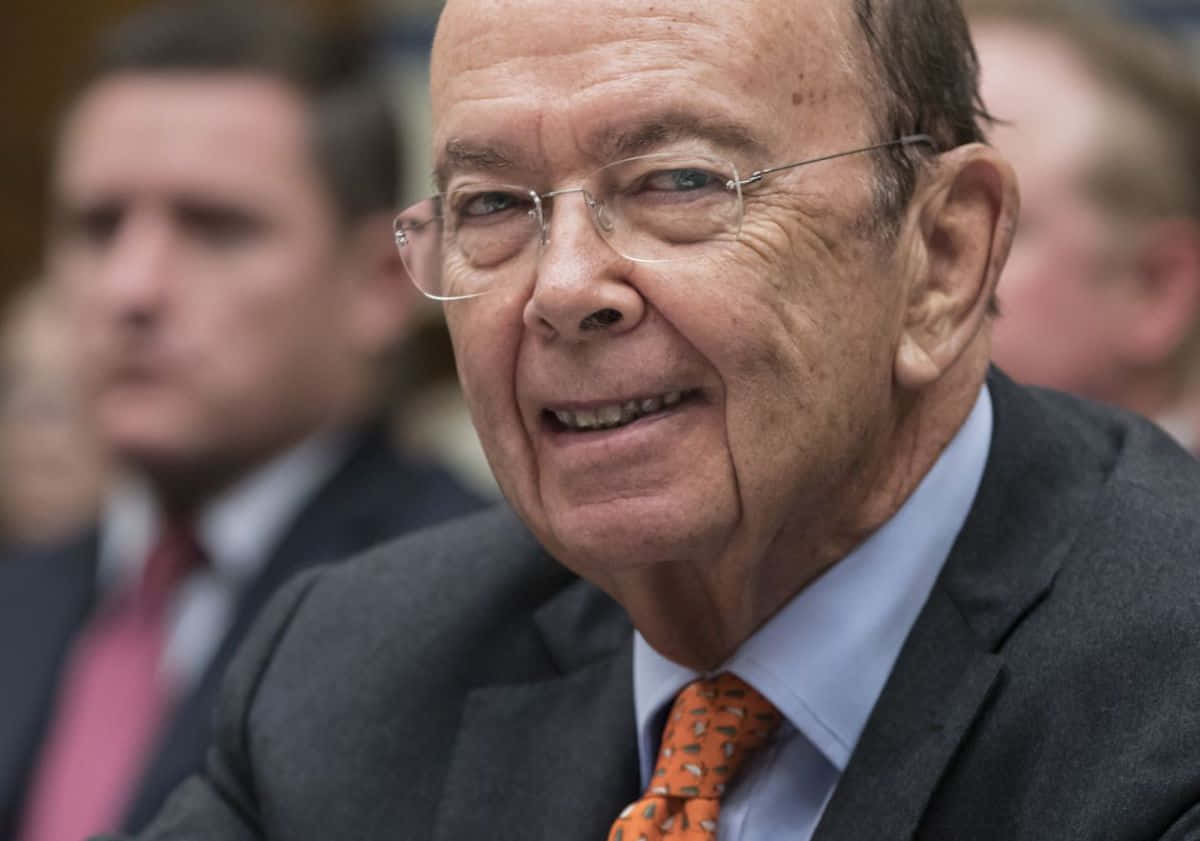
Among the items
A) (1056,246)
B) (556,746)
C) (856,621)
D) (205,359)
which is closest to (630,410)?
(856,621)

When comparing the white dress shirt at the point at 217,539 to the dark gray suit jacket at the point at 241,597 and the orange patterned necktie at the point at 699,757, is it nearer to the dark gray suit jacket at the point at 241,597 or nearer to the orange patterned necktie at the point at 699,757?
the dark gray suit jacket at the point at 241,597

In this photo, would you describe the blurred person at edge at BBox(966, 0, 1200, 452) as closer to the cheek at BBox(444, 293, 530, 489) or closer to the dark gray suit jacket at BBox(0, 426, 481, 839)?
the dark gray suit jacket at BBox(0, 426, 481, 839)

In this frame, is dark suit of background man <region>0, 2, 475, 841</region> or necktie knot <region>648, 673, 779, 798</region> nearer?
necktie knot <region>648, 673, 779, 798</region>

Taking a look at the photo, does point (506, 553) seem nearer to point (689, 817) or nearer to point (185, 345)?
point (689, 817)

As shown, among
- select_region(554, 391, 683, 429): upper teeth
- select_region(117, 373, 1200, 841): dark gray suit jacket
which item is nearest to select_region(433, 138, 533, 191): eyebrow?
select_region(554, 391, 683, 429): upper teeth

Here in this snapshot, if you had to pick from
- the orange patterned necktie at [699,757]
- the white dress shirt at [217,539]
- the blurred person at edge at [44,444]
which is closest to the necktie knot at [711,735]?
the orange patterned necktie at [699,757]

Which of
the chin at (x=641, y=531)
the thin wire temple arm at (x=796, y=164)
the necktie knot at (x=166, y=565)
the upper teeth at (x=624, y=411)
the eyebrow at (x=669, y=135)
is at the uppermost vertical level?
the eyebrow at (x=669, y=135)

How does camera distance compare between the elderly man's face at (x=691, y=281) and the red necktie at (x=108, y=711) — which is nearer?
the elderly man's face at (x=691, y=281)

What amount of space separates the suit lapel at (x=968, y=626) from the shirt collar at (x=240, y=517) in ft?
6.78

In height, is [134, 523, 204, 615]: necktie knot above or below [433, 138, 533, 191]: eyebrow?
A: below

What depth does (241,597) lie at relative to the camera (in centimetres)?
372

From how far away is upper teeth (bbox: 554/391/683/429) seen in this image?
1.92 m

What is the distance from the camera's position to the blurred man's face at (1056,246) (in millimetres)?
3494

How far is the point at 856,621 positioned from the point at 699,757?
0.73 ft
